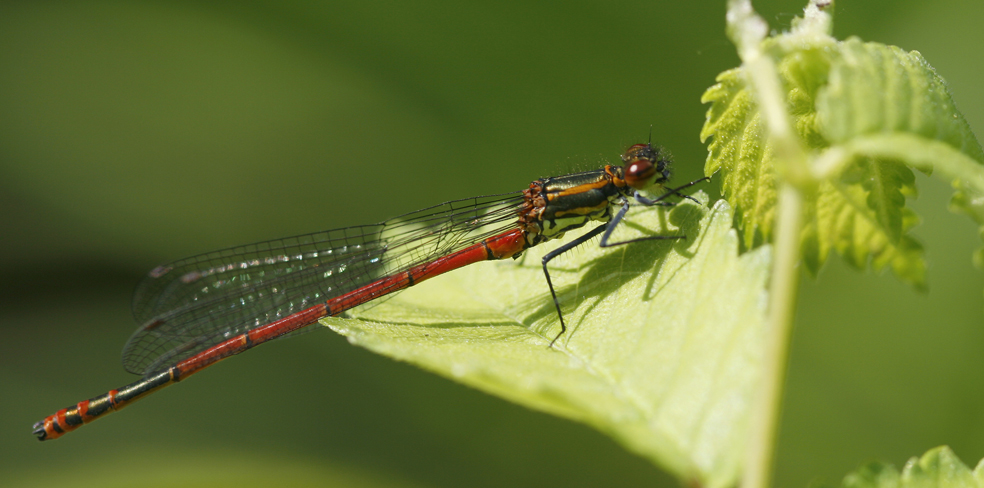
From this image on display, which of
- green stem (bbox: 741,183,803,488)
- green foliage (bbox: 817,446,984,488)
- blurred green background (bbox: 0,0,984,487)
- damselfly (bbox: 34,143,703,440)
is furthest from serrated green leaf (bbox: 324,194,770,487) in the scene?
blurred green background (bbox: 0,0,984,487)

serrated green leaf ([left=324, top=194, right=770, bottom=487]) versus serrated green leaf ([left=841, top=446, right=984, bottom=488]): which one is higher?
serrated green leaf ([left=324, top=194, right=770, bottom=487])

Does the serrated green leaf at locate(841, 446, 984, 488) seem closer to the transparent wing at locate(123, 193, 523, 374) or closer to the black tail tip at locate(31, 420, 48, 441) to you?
the transparent wing at locate(123, 193, 523, 374)

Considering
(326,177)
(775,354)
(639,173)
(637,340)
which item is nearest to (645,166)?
(639,173)

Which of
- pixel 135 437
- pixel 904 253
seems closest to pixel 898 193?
pixel 904 253

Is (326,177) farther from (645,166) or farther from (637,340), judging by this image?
(637,340)

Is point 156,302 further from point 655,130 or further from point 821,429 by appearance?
point 821,429

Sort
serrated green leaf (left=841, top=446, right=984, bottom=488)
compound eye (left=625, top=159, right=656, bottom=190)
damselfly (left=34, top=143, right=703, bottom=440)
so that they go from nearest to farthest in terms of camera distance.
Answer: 1. serrated green leaf (left=841, top=446, right=984, bottom=488)
2. compound eye (left=625, top=159, right=656, bottom=190)
3. damselfly (left=34, top=143, right=703, bottom=440)

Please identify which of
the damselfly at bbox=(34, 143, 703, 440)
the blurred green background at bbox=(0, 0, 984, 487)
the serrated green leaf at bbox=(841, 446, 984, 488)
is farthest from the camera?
the blurred green background at bbox=(0, 0, 984, 487)
